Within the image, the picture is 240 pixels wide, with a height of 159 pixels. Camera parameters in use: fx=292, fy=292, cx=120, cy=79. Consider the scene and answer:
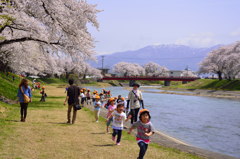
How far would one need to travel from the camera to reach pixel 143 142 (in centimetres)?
680

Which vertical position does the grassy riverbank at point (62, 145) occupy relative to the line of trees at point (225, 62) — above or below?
below

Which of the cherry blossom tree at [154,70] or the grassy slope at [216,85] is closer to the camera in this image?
the grassy slope at [216,85]

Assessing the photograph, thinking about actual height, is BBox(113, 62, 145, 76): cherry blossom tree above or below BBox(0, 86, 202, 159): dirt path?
above

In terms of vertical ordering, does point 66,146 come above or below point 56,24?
below

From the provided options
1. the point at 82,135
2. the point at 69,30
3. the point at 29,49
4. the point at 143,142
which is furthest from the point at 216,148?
the point at 29,49

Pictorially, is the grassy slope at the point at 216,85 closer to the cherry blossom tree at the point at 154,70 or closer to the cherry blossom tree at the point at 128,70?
the cherry blossom tree at the point at 128,70

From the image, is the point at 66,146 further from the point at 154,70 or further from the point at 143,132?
the point at 154,70

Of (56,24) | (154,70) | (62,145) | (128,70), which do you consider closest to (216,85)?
(56,24)

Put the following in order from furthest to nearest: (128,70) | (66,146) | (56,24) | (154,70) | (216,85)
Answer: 1. (154,70)
2. (128,70)
3. (216,85)
4. (56,24)
5. (66,146)

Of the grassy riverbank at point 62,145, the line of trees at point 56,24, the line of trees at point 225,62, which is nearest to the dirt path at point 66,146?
the grassy riverbank at point 62,145

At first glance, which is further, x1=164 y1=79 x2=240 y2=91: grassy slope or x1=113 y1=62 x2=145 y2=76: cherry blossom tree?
x1=113 y1=62 x2=145 y2=76: cherry blossom tree

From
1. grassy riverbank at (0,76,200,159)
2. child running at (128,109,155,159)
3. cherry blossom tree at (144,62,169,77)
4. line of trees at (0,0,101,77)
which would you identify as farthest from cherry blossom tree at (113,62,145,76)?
child running at (128,109,155,159)

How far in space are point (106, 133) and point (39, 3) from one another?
1188cm

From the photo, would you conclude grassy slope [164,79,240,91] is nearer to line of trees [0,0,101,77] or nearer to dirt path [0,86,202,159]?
line of trees [0,0,101,77]
